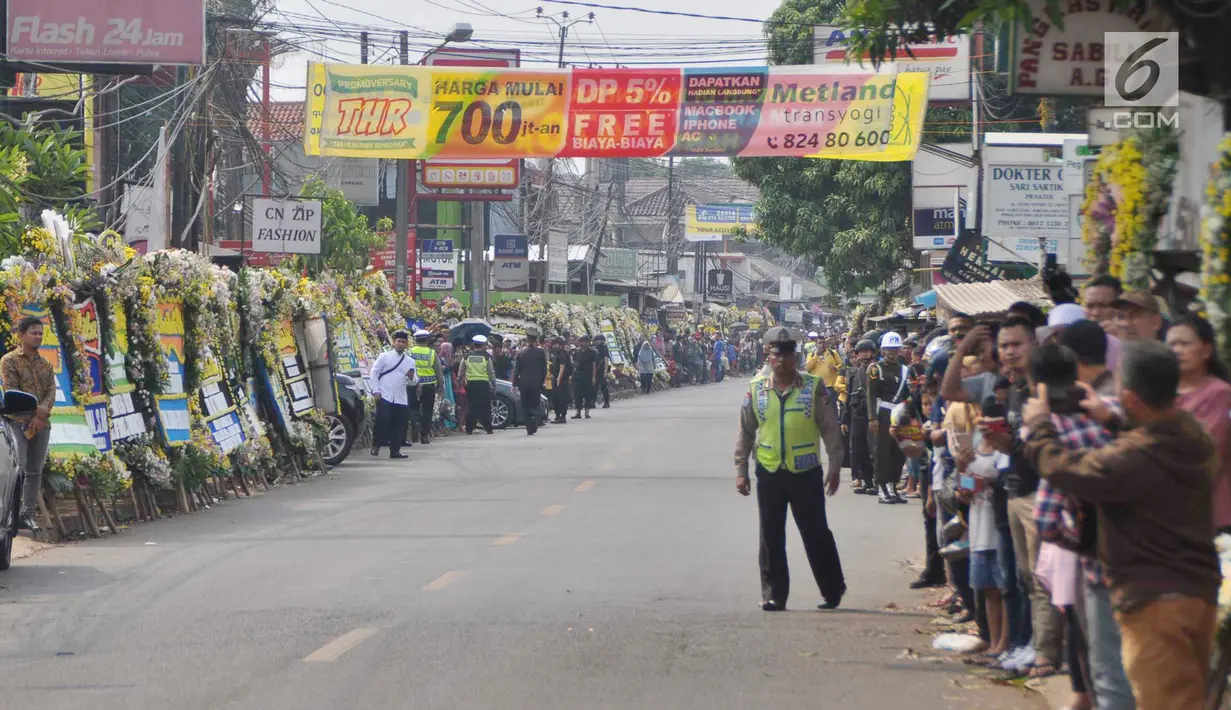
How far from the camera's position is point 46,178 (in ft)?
60.7

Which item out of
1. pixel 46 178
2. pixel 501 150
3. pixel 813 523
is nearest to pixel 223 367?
pixel 46 178

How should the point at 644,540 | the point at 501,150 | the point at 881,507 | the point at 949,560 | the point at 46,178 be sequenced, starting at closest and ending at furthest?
the point at 949,560
the point at 644,540
the point at 881,507
the point at 46,178
the point at 501,150

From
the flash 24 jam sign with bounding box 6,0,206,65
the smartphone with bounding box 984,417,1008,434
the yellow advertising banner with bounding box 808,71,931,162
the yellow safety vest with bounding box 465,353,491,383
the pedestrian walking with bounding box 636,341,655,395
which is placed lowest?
the pedestrian walking with bounding box 636,341,655,395

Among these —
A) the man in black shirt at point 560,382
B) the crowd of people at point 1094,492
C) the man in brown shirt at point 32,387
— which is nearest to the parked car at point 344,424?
the man in brown shirt at point 32,387

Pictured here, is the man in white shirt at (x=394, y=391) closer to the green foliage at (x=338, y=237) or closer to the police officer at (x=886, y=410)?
the police officer at (x=886, y=410)

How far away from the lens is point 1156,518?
5250 mm

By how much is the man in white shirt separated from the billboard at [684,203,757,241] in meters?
59.4

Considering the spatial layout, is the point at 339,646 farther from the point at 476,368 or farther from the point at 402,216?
the point at 402,216

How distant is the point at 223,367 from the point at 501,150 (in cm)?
661

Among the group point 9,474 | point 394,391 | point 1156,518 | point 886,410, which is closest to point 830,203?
point 394,391

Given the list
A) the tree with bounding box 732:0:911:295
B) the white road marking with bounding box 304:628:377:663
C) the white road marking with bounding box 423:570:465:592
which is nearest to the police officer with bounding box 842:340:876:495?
the white road marking with bounding box 423:570:465:592

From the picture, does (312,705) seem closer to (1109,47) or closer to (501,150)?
(1109,47)

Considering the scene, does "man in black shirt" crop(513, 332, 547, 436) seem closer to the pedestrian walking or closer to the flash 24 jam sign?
the flash 24 jam sign

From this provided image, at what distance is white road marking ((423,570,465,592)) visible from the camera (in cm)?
1072
